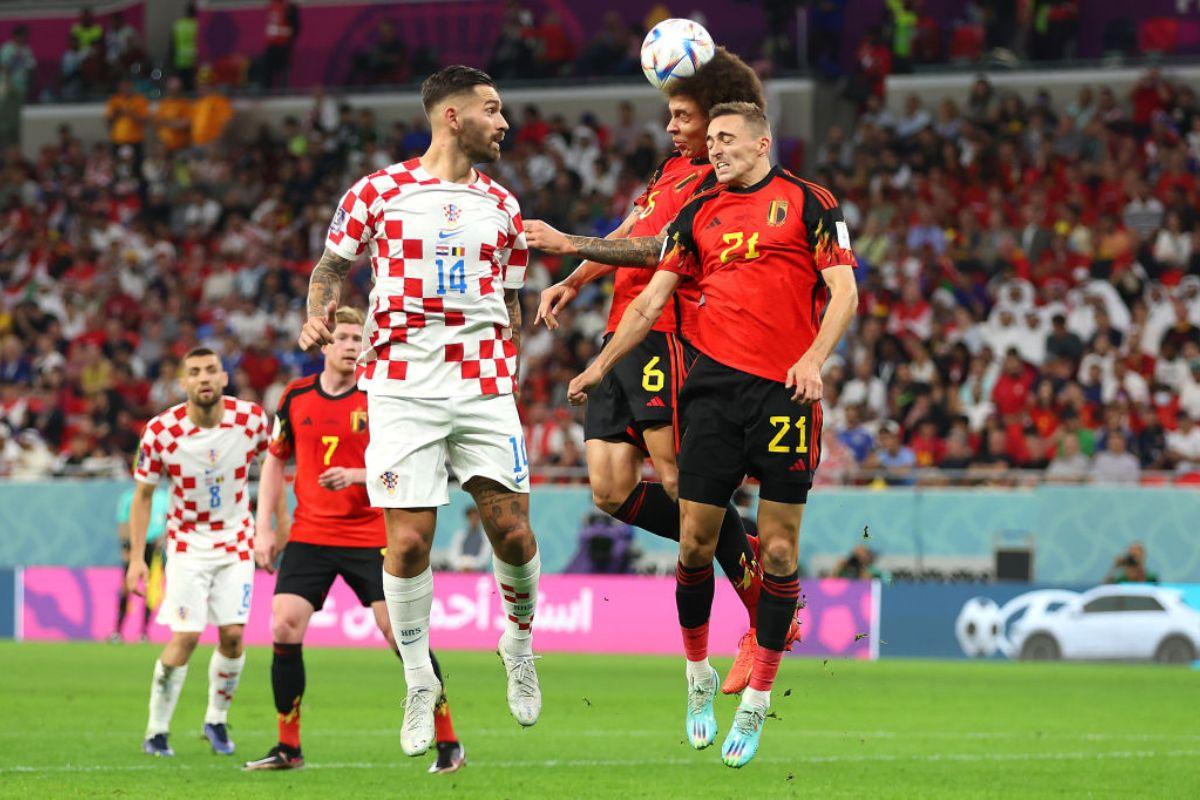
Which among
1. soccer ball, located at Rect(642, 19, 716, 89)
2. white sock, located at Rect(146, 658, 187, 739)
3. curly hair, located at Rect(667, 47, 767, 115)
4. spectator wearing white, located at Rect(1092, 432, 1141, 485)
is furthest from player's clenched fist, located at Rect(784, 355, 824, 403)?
spectator wearing white, located at Rect(1092, 432, 1141, 485)

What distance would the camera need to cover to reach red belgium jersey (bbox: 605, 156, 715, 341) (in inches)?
395

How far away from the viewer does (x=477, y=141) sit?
8.81 metres

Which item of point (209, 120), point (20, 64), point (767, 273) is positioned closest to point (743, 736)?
point (767, 273)

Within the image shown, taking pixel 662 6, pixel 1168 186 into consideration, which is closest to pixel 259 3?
pixel 662 6

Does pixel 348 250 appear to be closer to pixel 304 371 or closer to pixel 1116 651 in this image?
pixel 1116 651

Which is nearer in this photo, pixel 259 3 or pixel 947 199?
pixel 947 199

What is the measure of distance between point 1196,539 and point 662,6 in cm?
1549

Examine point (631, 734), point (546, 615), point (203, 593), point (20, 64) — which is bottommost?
point (546, 615)

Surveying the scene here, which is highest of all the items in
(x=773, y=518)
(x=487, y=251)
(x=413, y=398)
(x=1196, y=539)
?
(x=487, y=251)

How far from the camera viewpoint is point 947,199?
2670cm

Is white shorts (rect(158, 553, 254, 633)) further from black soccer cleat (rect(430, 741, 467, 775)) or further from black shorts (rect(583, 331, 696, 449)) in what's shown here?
black shorts (rect(583, 331, 696, 449))

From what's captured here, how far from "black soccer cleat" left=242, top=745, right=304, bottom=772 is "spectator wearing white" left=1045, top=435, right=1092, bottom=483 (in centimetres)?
1197

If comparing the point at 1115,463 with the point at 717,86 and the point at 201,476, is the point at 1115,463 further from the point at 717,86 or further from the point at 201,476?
the point at 717,86

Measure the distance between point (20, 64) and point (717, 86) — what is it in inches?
1174
